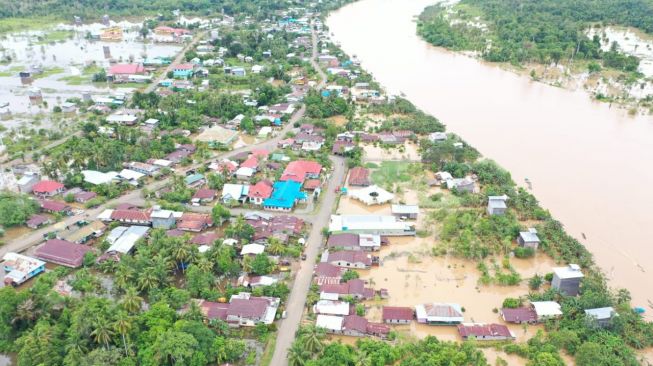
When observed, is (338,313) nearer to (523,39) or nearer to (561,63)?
(561,63)

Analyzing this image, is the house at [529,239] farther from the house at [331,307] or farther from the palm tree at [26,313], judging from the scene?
the palm tree at [26,313]

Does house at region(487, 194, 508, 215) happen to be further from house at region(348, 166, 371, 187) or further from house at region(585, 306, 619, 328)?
house at region(585, 306, 619, 328)

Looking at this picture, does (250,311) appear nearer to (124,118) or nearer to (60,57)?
(124,118)

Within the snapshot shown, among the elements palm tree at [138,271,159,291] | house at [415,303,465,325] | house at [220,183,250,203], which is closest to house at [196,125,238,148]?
house at [220,183,250,203]

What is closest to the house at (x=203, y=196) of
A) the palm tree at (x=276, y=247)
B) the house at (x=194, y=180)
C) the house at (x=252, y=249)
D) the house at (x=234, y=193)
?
the house at (x=234, y=193)

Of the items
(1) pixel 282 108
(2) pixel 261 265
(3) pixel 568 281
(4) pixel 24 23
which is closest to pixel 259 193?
(2) pixel 261 265

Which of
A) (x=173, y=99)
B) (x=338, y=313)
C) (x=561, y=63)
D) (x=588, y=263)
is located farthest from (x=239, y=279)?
(x=561, y=63)
